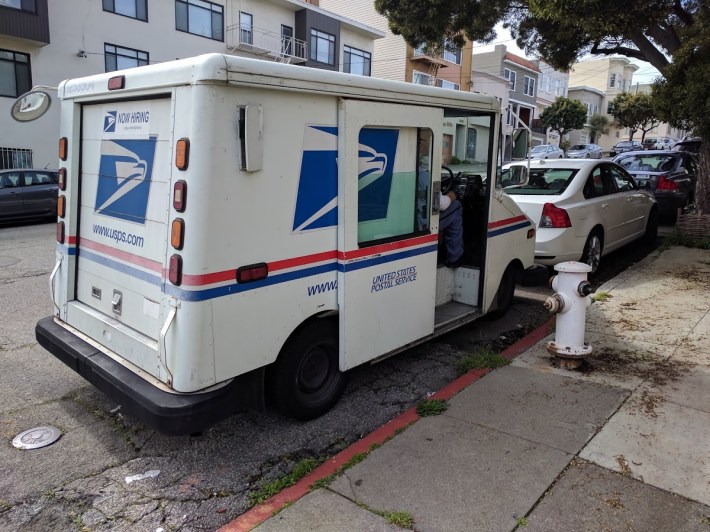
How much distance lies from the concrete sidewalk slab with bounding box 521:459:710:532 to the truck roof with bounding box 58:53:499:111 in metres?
2.65

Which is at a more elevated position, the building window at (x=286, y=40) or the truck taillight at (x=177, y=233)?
the building window at (x=286, y=40)

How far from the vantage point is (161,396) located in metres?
3.06

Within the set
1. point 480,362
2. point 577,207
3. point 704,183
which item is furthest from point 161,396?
point 704,183

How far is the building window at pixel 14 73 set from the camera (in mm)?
17766

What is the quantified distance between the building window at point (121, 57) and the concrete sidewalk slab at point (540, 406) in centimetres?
1988

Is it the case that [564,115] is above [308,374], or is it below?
above

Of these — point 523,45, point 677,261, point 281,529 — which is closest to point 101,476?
point 281,529

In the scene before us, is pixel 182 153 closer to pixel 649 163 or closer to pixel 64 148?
pixel 64 148

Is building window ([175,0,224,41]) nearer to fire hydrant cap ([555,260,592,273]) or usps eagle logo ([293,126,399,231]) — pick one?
usps eagle logo ([293,126,399,231])

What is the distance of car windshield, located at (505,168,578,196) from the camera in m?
7.33

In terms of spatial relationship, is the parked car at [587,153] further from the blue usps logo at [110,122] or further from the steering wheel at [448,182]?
the blue usps logo at [110,122]

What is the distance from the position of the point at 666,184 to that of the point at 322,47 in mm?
20497

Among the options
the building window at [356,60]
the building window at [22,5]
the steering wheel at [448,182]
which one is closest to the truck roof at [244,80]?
the steering wheel at [448,182]

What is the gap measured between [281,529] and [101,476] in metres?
1.26
